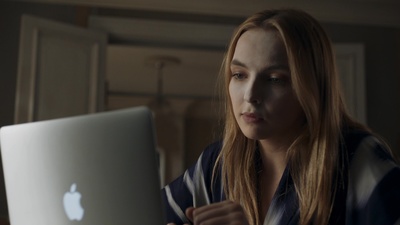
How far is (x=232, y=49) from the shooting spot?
129cm

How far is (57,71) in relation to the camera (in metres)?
3.47

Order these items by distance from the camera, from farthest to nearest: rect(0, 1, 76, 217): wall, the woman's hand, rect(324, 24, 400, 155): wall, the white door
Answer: rect(324, 24, 400, 155): wall → rect(0, 1, 76, 217): wall → the white door → the woman's hand

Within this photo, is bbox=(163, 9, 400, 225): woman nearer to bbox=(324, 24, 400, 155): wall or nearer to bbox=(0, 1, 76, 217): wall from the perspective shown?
bbox=(0, 1, 76, 217): wall

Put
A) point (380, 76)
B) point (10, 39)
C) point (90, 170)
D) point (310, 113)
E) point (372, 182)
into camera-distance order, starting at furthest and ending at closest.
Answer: point (380, 76), point (10, 39), point (310, 113), point (372, 182), point (90, 170)

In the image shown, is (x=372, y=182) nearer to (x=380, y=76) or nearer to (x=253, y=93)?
(x=253, y=93)

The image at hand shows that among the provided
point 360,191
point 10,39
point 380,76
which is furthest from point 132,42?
point 360,191

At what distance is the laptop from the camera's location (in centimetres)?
83

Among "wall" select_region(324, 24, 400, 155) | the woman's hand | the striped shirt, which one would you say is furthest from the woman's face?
"wall" select_region(324, 24, 400, 155)

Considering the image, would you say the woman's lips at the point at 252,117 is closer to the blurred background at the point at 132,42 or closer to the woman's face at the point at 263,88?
the woman's face at the point at 263,88

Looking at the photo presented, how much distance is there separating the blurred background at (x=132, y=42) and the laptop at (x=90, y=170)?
244 centimetres

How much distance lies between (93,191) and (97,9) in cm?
310

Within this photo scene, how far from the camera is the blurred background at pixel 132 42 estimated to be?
3.43 m

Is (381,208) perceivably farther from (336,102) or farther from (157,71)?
(157,71)

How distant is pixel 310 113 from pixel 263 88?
0.39 ft
